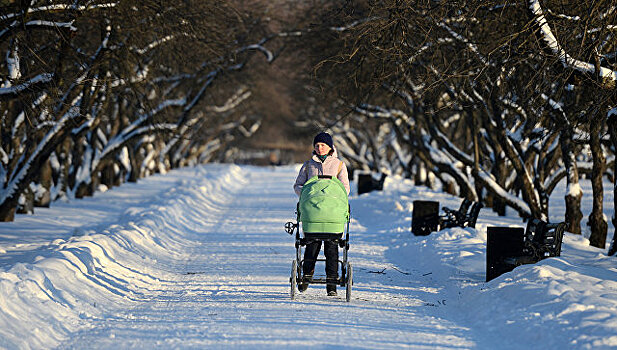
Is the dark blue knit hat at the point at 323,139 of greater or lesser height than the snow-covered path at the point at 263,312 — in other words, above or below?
above

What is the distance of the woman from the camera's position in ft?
30.7

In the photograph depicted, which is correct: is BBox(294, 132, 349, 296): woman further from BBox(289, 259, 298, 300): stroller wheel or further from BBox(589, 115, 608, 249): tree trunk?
BBox(589, 115, 608, 249): tree trunk

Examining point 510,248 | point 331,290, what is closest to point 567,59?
point 510,248

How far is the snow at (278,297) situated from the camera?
6988 millimetres

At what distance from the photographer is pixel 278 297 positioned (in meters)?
9.30

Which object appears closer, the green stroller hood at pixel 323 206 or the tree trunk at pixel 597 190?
the green stroller hood at pixel 323 206

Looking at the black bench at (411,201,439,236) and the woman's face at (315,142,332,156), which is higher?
the woman's face at (315,142,332,156)

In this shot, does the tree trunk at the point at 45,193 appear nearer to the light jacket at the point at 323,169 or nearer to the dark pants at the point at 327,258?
the light jacket at the point at 323,169

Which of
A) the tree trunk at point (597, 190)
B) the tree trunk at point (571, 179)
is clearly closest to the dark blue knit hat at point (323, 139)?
the tree trunk at point (597, 190)

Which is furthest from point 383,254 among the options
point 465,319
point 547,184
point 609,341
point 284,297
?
point 547,184

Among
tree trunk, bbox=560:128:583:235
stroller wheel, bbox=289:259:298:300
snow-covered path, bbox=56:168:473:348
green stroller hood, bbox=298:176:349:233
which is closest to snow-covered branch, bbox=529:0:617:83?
snow-covered path, bbox=56:168:473:348

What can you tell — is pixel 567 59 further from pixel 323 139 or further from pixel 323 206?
pixel 323 206

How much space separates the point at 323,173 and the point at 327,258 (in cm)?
104

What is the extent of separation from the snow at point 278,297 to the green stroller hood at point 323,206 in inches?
35.4
